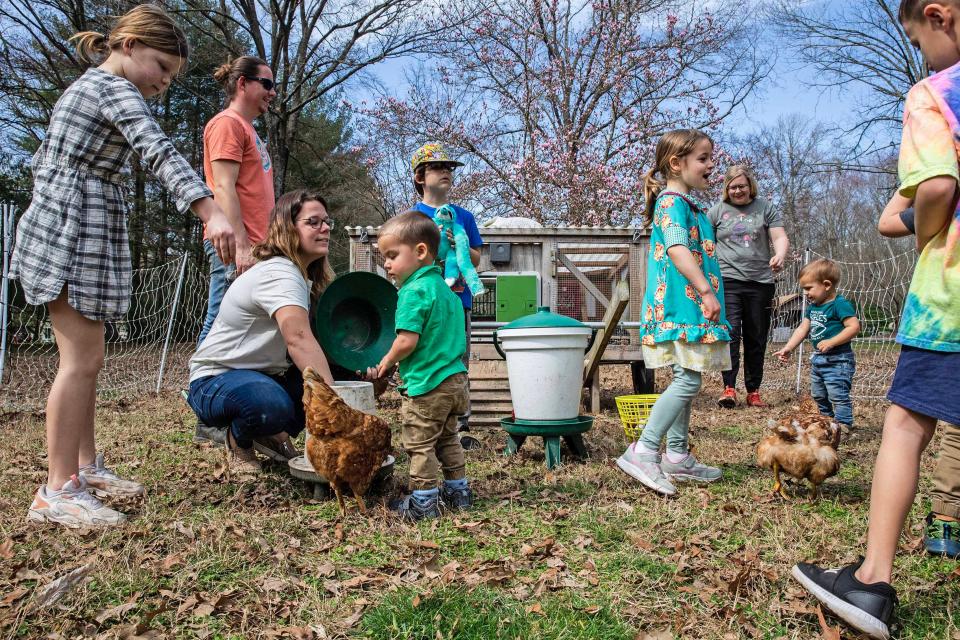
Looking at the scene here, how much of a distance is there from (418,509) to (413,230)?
1228mm

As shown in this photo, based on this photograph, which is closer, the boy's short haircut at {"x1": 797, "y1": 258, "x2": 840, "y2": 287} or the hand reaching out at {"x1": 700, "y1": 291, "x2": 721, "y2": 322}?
the hand reaching out at {"x1": 700, "y1": 291, "x2": 721, "y2": 322}

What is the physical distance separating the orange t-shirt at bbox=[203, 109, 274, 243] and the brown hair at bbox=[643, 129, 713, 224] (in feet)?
6.87

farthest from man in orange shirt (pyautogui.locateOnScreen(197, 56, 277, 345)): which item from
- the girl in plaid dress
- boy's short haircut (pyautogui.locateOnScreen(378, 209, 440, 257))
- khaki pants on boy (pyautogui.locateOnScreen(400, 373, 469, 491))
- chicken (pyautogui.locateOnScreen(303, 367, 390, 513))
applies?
khaki pants on boy (pyautogui.locateOnScreen(400, 373, 469, 491))

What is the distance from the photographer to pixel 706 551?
2.53 metres

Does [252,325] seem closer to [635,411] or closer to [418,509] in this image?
[418,509]

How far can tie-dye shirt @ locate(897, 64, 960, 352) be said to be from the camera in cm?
182

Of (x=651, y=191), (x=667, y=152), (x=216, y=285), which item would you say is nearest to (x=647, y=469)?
(x=651, y=191)

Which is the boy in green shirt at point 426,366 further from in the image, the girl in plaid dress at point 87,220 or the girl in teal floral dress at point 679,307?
the girl in teal floral dress at point 679,307

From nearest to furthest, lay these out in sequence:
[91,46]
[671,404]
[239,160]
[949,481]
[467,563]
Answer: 1. [467,563]
2. [949,481]
3. [91,46]
4. [671,404]
5. [239,160]

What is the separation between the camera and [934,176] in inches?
70.6

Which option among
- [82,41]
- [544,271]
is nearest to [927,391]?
[82,41]

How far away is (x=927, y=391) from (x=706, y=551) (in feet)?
3.33

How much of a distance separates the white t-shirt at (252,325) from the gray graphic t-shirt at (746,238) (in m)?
4.17

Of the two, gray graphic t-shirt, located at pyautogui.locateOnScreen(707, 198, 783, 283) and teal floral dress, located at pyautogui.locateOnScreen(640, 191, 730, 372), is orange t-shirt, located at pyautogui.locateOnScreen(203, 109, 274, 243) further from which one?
gray graphic t-shirt, located at pyautogui.locateOnScreen(707, 198, 783, 283)
